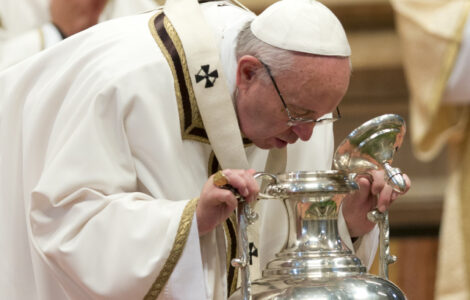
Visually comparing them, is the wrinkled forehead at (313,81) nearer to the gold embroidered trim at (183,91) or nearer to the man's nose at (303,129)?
the man's nose at (303,129)

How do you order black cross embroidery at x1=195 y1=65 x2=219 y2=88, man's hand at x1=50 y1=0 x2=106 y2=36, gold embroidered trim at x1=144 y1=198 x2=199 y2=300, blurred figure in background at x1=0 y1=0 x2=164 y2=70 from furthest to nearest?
man's hand at x1=50 y1=0 x2=106 y2=36
blurred figure in background at x1=0 y1=0 x2=164 y2=70
black cross embroidery at x1=195 y1=65 x2=219 y2=88
gold embroidered trim at x1=144 y1=198 x2=199 y2=300

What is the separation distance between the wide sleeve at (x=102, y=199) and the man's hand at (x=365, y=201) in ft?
1.66

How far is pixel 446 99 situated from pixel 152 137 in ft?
5.84

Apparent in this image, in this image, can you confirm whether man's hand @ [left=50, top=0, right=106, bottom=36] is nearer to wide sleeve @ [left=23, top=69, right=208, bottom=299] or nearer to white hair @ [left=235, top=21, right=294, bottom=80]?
wide sleeve @ [left=23, top=69, right=208, bottom=299]

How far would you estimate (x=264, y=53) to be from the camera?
3.19 metres

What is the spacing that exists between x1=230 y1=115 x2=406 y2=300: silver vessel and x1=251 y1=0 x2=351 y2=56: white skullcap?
29 centimetres

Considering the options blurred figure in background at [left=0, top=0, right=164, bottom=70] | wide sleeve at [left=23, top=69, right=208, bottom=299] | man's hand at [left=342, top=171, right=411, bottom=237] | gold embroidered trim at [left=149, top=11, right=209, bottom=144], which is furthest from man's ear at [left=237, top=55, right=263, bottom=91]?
blurred figure in background at [left=0, top=0, right=164, bottom=70]

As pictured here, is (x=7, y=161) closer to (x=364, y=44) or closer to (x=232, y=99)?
(x=232, y=99)

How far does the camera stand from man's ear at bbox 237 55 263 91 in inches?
125

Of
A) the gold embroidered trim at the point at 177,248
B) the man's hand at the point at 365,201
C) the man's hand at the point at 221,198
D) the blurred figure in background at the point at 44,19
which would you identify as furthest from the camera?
the blurred figure in background at the point at 44,19

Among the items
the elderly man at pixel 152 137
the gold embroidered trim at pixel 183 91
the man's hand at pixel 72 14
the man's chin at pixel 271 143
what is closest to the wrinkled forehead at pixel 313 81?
the elderly man at pixel 152 137

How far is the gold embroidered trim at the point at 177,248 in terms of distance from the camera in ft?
9.68

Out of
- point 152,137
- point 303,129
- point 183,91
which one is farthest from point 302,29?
point 152,137

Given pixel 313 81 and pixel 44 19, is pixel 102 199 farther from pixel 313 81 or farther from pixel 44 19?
pixel 44 19
